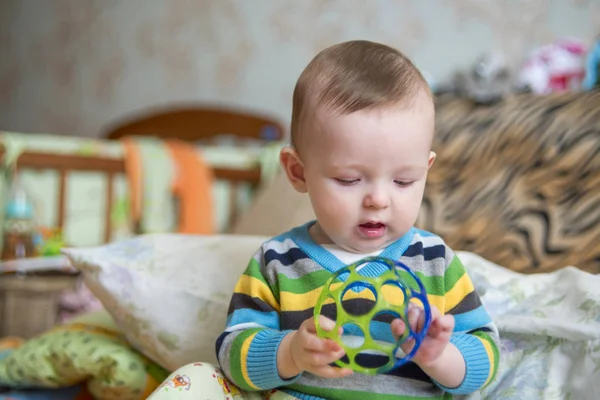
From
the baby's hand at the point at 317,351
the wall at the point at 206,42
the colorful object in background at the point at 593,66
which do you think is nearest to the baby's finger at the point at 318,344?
the baby's hand at the point at 317,351

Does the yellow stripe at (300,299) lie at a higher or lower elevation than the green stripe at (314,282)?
lower

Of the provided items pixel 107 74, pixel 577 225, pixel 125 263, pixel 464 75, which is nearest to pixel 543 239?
pixel 577 225

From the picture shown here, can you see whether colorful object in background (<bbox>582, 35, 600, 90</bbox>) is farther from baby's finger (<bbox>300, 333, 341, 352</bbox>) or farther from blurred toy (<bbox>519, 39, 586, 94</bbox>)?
baby's finger (<bbox>300, 333, 341, 352</bbox>)

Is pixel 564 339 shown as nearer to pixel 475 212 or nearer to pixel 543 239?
pixel 543 239

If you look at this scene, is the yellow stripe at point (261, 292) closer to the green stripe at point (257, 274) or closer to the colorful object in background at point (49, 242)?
the green stripe at point (257, 274)

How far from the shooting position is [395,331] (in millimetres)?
593

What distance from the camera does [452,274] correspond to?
726 millimetres

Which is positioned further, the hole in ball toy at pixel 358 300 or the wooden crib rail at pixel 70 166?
the wooden crib rail at pixel 70 166

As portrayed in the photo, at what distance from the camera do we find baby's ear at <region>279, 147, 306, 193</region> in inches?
28.7

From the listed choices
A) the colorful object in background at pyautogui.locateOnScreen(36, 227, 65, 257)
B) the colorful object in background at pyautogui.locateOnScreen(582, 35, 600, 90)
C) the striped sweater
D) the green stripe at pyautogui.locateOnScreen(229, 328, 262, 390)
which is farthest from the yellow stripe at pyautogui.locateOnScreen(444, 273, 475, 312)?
the colorful object in background at pyautogui.locateOnScreen(36, 227, 65, 257)

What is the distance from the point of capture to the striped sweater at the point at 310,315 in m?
0.68

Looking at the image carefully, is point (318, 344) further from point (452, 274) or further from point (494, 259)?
point (494, 259)

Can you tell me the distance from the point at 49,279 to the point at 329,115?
4.64 feet

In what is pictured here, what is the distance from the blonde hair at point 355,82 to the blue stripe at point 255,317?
0.65ft
